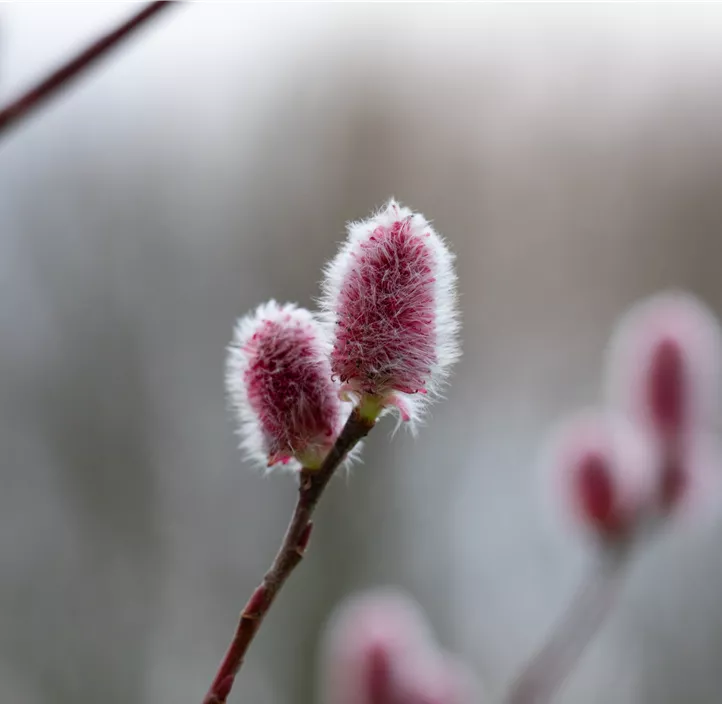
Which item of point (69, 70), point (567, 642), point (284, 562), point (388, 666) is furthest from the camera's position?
point (388, 666)

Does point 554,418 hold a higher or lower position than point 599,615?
higher

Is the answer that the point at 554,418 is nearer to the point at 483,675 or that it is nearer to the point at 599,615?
the point at 483,675

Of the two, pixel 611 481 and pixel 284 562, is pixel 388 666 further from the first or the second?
pixel 284 562

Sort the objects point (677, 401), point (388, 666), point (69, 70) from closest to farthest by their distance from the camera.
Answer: point (69, 70) → point (388, 666) → point (677, 401)

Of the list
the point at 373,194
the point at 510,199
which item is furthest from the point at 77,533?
the point at 510,199

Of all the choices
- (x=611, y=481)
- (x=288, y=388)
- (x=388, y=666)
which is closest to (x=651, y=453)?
(x=611, y=481)

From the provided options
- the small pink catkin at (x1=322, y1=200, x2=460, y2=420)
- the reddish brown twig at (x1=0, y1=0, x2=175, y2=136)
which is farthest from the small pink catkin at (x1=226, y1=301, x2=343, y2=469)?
the reddish brown twig at (x1=0, y1=0, x2=175, y2=136)

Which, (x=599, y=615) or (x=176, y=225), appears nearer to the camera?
(x=599, y=615)

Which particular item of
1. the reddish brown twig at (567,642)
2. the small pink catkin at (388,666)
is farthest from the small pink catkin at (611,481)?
the small pink catkin at (388,666)
